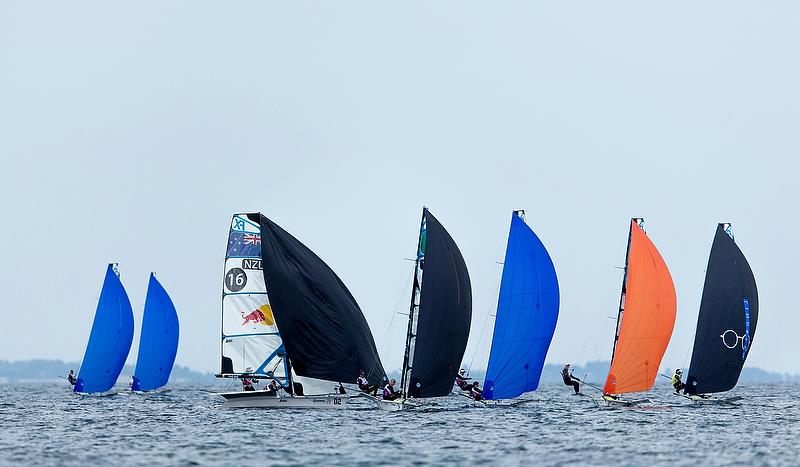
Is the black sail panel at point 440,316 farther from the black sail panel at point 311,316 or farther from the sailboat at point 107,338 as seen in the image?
the sailboat at point 107,338

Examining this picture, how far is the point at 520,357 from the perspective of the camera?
48.3 metres

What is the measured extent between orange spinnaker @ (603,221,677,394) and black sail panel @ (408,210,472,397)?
6.54 metres

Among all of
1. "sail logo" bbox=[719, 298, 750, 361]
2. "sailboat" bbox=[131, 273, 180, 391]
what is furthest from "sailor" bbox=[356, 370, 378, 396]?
"sailboat" bbox=[131, 273, 180, 391]

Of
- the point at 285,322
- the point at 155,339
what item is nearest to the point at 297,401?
the point at 285,322

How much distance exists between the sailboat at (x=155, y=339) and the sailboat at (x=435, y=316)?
30.8 m

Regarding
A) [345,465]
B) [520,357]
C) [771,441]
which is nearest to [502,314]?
[520,357]

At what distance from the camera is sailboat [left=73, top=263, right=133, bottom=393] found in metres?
72.1

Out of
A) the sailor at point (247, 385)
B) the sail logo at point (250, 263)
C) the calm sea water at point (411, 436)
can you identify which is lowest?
the calm sea water at point (411, 436)

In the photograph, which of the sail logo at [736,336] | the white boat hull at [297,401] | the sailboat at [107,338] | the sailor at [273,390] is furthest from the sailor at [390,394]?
the sailboat at [107,338]

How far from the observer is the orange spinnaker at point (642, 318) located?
4928cm

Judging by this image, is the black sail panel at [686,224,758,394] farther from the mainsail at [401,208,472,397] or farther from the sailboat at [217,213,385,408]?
the sailboat at [217,213,385,408]

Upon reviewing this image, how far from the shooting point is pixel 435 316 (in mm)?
46844

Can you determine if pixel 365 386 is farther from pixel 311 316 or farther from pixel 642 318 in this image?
pixel 642 318

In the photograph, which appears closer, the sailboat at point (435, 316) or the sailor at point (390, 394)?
the sailboat at point (435, 316)
